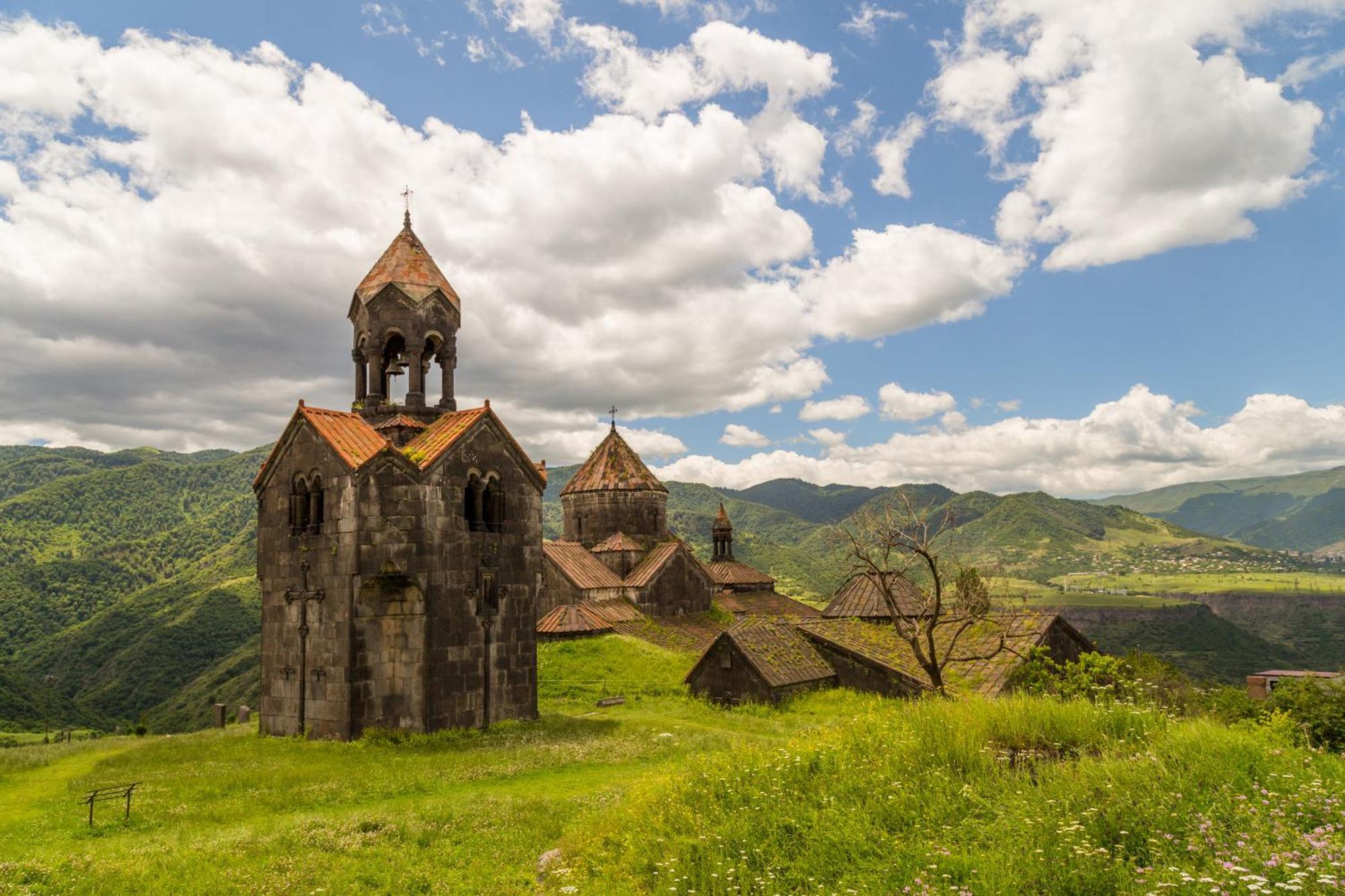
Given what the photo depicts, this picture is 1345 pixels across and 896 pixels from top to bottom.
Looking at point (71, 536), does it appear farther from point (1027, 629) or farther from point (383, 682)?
point (1027, 629)

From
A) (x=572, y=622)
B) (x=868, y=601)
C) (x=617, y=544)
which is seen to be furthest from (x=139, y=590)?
(x=868, y=601)

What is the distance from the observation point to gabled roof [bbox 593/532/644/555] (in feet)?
135

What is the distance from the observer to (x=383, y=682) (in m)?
18.6

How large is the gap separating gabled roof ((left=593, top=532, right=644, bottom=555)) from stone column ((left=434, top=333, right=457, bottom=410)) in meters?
19.2

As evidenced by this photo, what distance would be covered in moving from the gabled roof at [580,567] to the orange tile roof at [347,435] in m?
18.1

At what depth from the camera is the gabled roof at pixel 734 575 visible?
4959cm

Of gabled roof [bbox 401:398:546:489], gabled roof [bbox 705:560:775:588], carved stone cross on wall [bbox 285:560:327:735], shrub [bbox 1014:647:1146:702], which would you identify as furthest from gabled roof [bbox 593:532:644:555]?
shrub [bbox 1014:647:1146:702]

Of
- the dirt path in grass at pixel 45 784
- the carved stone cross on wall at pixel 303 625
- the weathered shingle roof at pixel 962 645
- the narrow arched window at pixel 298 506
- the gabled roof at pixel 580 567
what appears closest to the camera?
the dirt path in grass at pixel 45 784

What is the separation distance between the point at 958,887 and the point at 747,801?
3.44 meters

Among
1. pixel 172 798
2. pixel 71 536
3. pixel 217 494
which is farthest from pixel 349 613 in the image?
pixel 217 494

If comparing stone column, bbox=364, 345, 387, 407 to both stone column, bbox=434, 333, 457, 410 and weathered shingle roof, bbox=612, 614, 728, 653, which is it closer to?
stone column, bbox=434, 333, 457, 410

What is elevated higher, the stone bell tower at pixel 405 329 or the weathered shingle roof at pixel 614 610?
the stone bell tower at pixel 405 329

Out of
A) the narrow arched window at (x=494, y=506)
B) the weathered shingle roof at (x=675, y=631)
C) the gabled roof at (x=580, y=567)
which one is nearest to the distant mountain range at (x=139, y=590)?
the weathered shingle roof at (x=675, y=631)

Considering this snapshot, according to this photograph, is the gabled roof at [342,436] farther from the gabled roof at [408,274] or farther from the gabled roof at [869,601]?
the gabled roof at [869,601]
